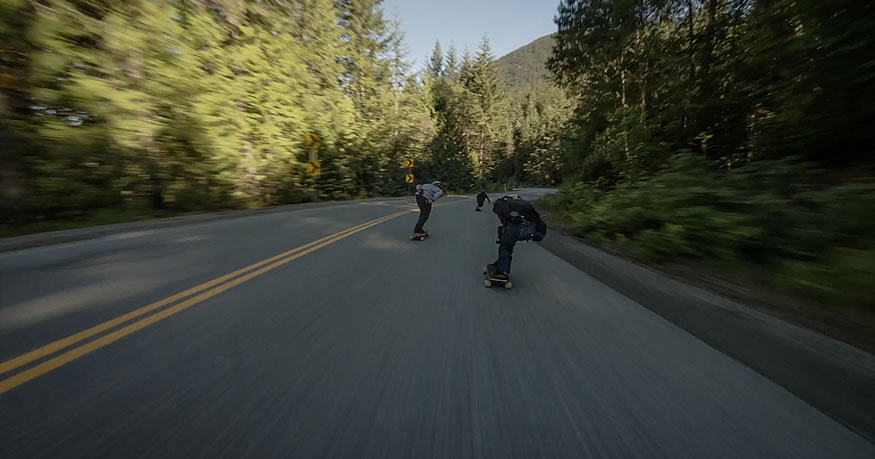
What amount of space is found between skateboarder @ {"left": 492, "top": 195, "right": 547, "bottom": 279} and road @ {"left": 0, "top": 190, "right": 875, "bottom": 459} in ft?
1.19

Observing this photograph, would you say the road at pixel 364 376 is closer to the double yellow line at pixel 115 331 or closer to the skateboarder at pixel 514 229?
the double yellow line at pixel 115 331

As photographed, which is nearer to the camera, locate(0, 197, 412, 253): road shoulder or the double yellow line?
the double yellow line

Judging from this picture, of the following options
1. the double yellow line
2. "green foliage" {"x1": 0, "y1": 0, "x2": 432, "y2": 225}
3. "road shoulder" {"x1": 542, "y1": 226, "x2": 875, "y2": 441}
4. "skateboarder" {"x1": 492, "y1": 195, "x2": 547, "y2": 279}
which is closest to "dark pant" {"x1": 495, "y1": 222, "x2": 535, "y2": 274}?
"skateboarder" {"x1": 492, "y1": 195, "x2": 547, "y2": 279}

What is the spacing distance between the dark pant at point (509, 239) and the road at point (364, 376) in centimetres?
32

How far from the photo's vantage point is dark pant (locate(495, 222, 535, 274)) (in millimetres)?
4500

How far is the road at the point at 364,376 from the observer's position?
1743 millimetres

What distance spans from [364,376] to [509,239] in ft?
9.01

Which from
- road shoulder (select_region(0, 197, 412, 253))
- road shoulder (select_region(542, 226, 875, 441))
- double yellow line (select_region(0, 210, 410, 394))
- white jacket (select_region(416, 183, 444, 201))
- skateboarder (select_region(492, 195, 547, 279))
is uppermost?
white jacket (select_region(416, 183, 444, 201))

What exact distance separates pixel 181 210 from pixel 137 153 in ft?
7.04

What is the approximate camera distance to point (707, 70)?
9.61 m

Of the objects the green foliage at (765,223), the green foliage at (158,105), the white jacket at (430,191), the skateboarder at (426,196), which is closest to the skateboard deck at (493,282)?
the green foliage at (765,223)

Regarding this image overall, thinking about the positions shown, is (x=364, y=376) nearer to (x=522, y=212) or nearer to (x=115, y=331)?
(x=115, y=331)

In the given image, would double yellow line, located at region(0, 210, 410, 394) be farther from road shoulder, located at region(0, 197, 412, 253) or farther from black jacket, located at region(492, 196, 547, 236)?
road shoulder, located at region(0, 197, 412, 253)

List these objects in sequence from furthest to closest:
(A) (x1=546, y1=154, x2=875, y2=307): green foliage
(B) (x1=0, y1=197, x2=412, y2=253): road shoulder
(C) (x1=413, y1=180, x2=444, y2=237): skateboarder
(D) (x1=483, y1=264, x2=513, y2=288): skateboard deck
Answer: (C) (x1=413, y1=180, x2=444, y2=237): skateboarder < (B) (x1=0, y1=197, x2=412, y2=253): road shoulder < (D) (x1=483, y1=264, x2=513, y2=288): skateboard deck < (A) (x1=546, y1=154, x2=875, y2=307): green foliage
